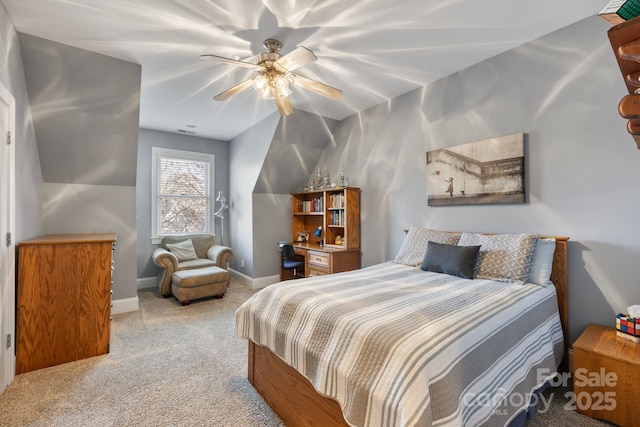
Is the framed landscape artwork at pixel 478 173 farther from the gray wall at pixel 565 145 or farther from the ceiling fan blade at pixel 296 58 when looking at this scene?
the ceiling fan blade at pixel 296 58

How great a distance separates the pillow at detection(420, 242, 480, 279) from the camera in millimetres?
2438

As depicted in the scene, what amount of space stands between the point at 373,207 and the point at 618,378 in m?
2.67

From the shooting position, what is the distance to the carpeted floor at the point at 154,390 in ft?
5.97

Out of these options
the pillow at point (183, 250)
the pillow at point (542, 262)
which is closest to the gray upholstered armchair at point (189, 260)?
the pillow at point (183, 250)

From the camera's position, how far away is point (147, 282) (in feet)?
15.9

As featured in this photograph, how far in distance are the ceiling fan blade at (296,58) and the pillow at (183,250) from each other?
11.4ft

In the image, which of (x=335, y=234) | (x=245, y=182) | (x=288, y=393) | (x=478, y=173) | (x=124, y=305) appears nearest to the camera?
(x=288, y=393)

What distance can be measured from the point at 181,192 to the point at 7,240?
3100 millimetres

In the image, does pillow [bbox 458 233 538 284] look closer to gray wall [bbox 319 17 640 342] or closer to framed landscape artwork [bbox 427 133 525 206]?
gray wall [bbox 319 17 640 342]

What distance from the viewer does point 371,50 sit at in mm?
2609

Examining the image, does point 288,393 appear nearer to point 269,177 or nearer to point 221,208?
point 269,177

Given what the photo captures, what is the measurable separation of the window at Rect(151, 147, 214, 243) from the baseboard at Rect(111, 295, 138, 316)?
146cm

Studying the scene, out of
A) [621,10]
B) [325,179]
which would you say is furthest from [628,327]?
[325,179]

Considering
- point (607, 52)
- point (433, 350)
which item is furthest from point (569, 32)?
point (433, 350)
